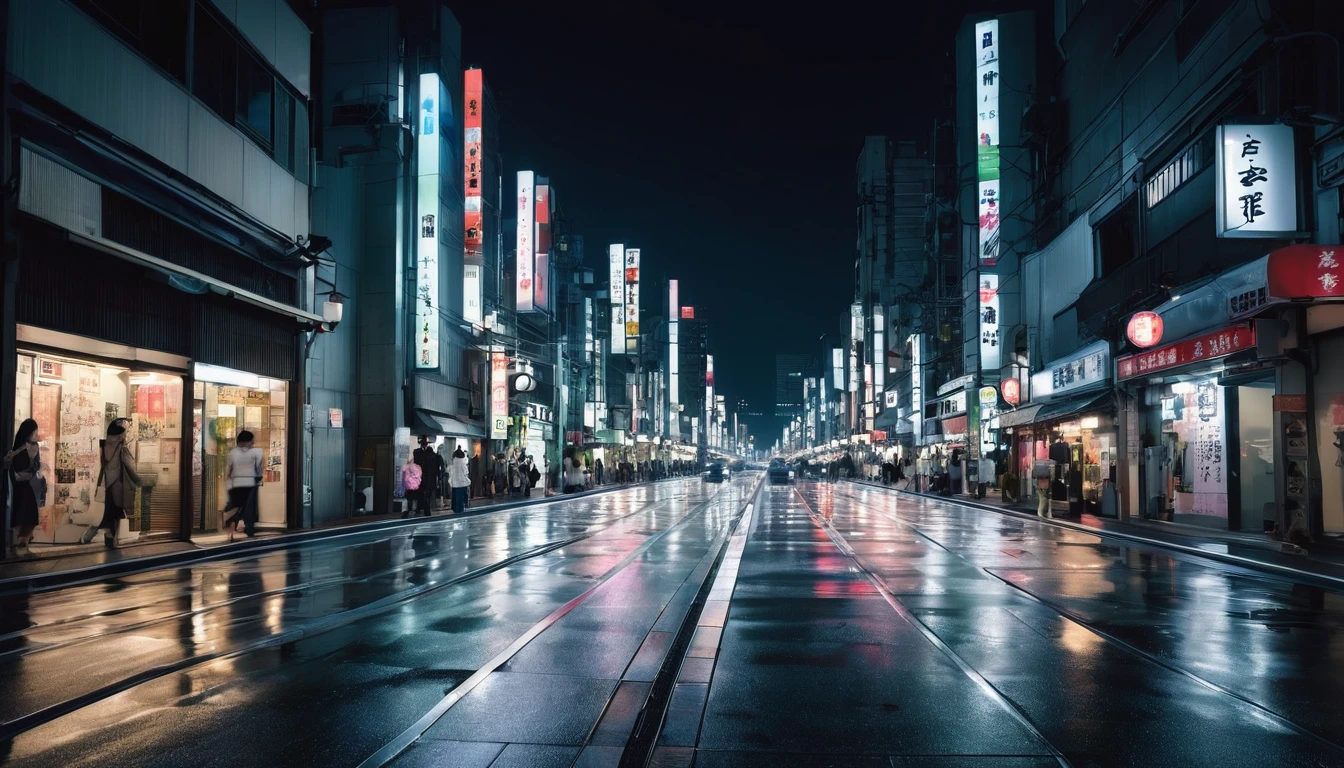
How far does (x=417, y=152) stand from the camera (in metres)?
36.4

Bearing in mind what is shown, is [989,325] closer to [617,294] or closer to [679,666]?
[617,294]

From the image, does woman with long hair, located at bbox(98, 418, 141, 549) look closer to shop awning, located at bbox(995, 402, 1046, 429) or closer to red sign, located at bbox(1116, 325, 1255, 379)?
red sign, located at bbox(1116, 325, 1255, 379)

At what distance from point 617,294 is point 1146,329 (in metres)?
59.7

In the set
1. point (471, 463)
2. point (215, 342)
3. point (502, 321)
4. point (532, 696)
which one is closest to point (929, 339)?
point (502, 321)

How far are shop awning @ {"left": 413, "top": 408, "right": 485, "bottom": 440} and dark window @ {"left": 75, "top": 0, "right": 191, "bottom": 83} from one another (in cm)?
1761

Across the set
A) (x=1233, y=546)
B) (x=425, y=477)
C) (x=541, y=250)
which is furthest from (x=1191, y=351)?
(x=541, y=250)

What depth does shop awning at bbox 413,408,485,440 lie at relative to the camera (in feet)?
119

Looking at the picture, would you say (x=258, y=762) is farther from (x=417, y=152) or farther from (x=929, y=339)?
(x=929, y=339)

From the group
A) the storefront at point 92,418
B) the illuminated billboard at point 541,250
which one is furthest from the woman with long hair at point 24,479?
the illuminated billboard at point 541,250

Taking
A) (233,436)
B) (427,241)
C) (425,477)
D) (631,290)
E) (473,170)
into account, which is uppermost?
(631,290)

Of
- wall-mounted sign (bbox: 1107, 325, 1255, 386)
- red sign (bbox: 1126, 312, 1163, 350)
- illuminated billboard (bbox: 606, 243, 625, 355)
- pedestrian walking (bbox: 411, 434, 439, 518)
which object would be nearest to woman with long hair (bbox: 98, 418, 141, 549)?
pedestrian walking (bbox: 411, 434, 439, 518)

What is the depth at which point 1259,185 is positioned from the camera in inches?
739

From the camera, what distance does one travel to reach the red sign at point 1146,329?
23859mm

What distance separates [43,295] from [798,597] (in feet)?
41.2
